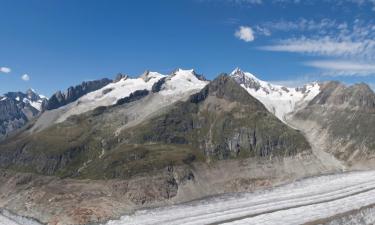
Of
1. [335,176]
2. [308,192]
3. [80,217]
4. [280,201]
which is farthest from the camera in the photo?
[80,217]

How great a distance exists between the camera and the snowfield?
103 meters

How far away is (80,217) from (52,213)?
31108mm

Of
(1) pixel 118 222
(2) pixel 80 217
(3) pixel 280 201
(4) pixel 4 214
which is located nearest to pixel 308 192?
(3) pixel 280 201

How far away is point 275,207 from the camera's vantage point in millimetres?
110188

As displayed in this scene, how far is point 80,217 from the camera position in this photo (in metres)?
160

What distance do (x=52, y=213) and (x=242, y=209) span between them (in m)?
98.5

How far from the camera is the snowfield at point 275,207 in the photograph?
103312 mm

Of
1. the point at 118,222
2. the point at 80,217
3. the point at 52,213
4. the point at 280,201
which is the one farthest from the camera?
the point at 52,213

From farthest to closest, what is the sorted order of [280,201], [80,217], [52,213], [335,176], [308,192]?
A: [52,213]
[80,217]
[335,176]
[308,192]
[280,201]

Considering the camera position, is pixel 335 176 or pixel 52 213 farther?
pixel 52 213

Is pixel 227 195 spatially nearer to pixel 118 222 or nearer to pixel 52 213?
pixel 118 222

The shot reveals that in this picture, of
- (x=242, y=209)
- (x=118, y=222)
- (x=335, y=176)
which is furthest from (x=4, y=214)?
(x=335, y=176)

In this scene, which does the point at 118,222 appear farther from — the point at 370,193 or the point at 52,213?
the point at 52,213

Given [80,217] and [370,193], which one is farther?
[80,217]
